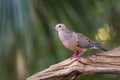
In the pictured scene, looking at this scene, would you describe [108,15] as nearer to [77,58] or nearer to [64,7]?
[64,7]

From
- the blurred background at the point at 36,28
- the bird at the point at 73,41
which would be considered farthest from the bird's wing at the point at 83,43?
the blurred background at the point at 36,28

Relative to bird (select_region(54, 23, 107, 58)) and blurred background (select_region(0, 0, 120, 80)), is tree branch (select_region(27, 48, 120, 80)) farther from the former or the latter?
blurred background (select_region(0, 0, 120, 80))

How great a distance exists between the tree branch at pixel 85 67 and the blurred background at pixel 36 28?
0.88ft

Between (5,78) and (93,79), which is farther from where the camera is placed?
(93,79)

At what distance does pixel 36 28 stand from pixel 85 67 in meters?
0.40

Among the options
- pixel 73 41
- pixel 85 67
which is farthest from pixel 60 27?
pixel 85 67

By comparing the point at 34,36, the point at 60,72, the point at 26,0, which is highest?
the point at 26,0

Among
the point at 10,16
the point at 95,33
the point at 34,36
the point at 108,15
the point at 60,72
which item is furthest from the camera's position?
the point at 108,15

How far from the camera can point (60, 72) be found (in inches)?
59.3

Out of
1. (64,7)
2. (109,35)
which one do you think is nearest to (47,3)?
(64,7)

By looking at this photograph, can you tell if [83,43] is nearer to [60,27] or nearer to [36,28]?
[60,27]

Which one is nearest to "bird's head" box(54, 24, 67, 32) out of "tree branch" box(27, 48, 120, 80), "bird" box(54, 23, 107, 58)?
"bird" box(54, 23, 107, 58)

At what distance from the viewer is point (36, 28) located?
1.83m

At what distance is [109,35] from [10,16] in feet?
3.35
